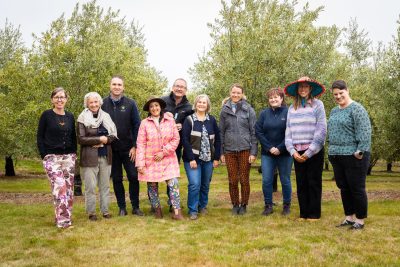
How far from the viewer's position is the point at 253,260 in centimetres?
492

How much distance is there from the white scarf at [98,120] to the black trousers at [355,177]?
419cm

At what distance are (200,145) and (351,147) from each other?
2.88m

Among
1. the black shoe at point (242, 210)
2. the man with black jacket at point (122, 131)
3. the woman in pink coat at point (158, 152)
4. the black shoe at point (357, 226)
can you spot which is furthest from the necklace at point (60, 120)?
the black shoe at point (357, 226)

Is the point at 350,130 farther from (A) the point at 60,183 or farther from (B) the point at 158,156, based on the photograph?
(A) the point at 60,183

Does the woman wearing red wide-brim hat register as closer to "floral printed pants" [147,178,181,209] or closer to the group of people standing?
the group of people standing

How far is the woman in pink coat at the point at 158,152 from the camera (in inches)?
299

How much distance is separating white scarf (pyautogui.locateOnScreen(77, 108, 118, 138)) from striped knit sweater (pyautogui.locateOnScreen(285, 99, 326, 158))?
3.42 meters

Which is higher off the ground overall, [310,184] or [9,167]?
[310,184]

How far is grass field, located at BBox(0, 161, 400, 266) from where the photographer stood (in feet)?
16.3

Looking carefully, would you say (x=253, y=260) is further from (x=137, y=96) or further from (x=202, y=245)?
(x=137, y=96)

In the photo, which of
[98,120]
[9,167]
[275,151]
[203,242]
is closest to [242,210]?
[275,151]

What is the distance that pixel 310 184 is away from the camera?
7.29 m

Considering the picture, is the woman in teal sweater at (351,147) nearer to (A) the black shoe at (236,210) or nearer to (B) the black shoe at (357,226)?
(B) the black shoe at (357,226)

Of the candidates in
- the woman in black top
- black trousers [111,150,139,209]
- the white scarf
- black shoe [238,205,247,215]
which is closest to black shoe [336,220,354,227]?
black shoe [238,205,247,215]
